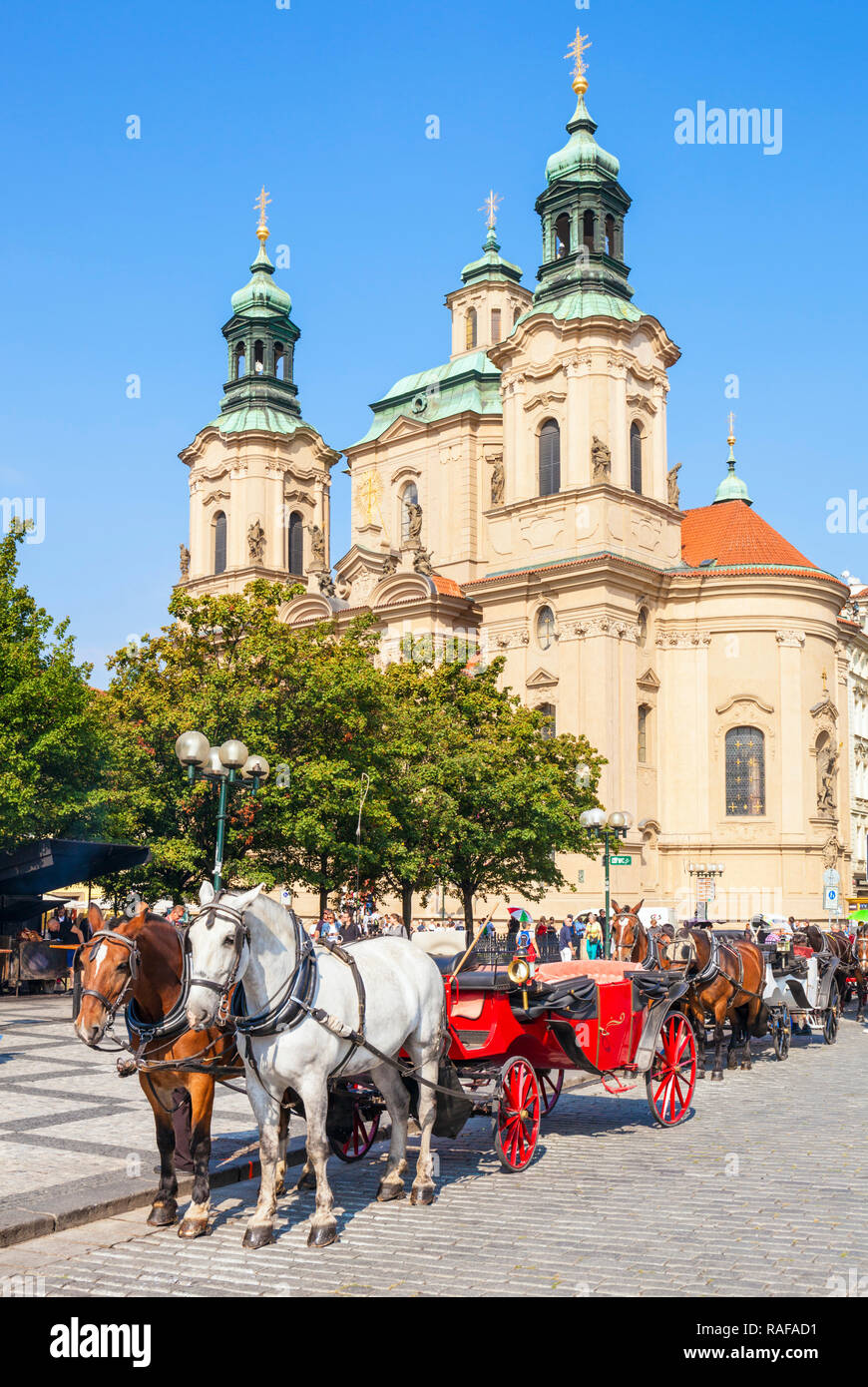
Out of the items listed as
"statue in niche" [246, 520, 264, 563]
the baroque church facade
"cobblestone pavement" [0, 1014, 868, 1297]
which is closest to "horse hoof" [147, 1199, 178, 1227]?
"cobblestone pavement" [0, 1014, 868, 1297]

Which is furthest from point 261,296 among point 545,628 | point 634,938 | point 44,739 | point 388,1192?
point 388,1192

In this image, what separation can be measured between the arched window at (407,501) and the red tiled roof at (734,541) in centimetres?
1393

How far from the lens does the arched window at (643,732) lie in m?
54.2

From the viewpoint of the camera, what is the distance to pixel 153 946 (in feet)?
26.5

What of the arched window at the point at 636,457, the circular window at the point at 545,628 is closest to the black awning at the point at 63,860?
the circular window at the point at 545,628

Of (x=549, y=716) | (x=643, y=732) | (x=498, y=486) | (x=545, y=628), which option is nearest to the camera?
(x=549, y=716)

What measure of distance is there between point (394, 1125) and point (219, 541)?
64.2 metres

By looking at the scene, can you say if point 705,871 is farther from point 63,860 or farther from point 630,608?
point 63,860

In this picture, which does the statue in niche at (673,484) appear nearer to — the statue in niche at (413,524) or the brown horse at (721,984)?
the statue in niche at (413,524)

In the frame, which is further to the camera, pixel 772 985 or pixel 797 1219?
pixel 772 985

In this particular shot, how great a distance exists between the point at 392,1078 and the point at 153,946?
2.39 metres

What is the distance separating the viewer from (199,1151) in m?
8.48
